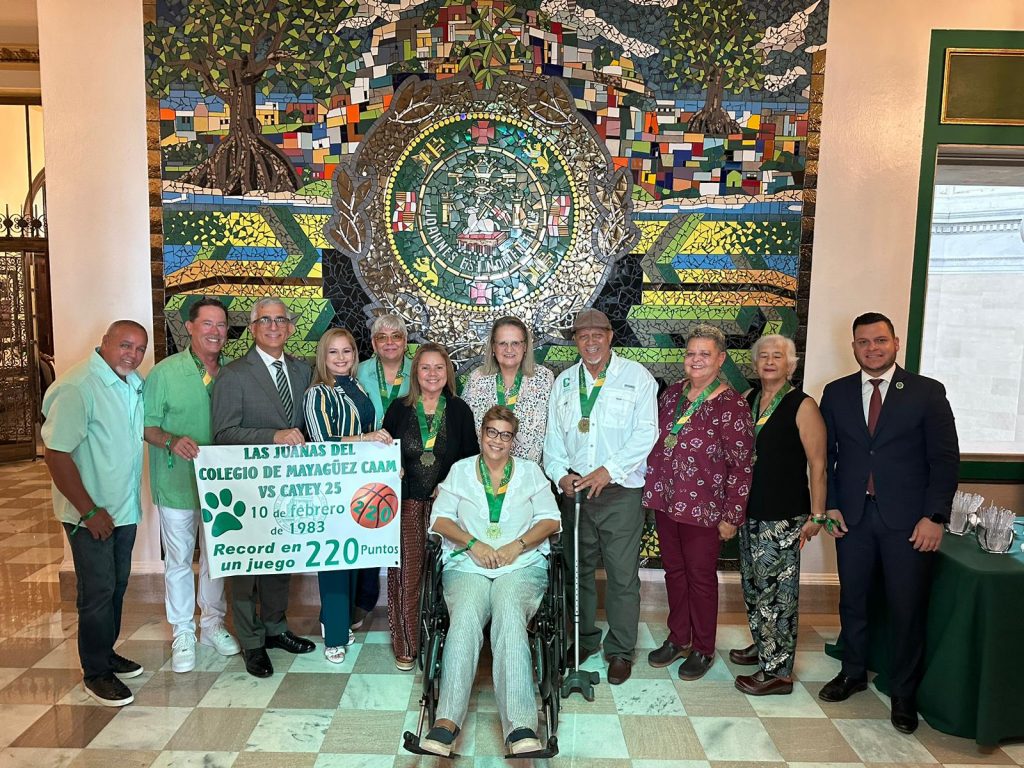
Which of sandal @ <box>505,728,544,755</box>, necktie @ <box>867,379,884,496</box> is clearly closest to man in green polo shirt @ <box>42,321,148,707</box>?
sandal @ <box>505,728,544,755</box>

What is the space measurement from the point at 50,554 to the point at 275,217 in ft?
10.6

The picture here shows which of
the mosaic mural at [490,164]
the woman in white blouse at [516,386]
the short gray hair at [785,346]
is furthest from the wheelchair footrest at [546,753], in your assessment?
the mosaic mural at [490,164]

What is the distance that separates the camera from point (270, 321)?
3.49 m

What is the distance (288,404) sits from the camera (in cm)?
358

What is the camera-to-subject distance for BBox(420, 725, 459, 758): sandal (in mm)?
2713

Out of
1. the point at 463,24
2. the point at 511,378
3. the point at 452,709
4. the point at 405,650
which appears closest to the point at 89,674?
the point at 405,650

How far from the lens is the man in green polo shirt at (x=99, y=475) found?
310 centimetres

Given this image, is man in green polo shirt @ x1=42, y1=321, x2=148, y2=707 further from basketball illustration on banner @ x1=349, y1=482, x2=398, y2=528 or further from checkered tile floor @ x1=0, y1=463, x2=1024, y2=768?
basketball illustration on banner @ x1=349, y1=482, x2=398, y2=528

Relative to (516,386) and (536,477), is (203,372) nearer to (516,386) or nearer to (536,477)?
(516,386)

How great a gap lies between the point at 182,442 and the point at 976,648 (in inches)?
143

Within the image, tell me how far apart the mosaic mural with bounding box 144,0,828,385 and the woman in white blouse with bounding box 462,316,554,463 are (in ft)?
2.08

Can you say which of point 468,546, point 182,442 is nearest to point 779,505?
point 468,546

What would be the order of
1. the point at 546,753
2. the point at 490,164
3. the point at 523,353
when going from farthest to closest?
1. the point at 490,164
2. the point at 523,353
3. the point at 546,753

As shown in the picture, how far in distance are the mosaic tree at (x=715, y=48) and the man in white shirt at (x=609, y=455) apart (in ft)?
5.42
